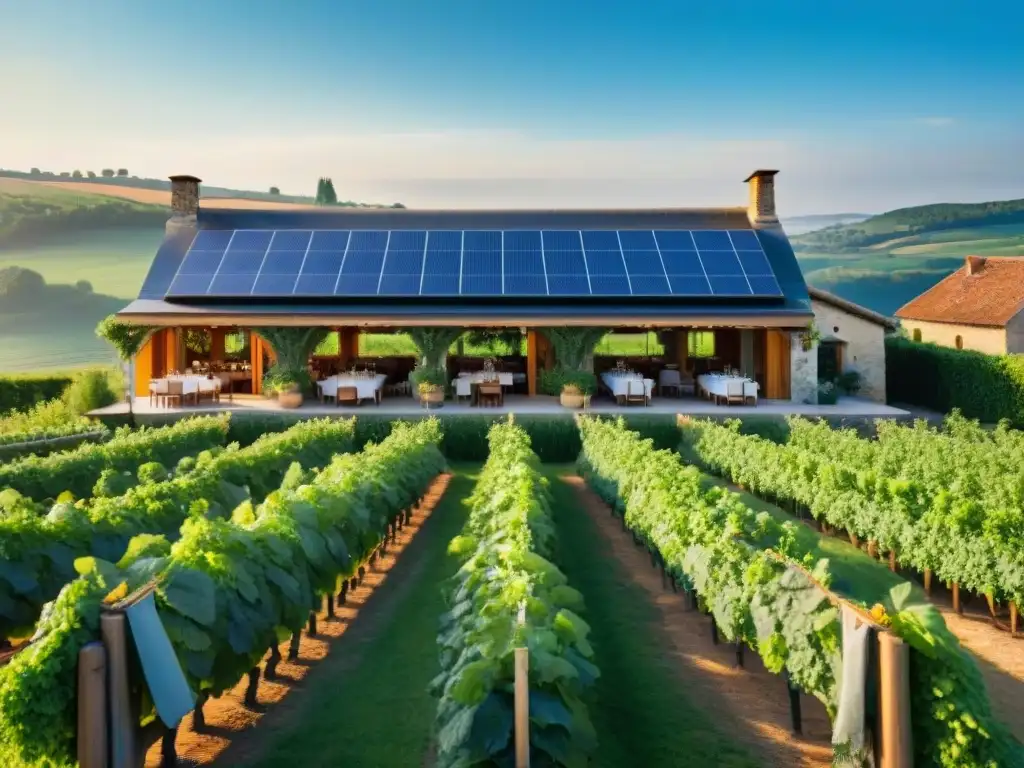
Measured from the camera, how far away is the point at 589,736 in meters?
4.87

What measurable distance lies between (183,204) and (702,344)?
16.5 m

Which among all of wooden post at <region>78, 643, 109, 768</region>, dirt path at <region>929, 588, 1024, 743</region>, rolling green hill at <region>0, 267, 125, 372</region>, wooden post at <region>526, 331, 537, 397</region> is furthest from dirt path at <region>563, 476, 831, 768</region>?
rolling green hill at <region>0, 267, 125, 372</region>

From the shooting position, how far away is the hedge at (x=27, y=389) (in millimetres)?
24578

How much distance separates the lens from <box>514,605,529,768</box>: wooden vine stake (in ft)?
14.8

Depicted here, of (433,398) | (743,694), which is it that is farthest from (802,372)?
(743,694)

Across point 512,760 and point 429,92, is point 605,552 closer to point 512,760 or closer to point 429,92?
point 512,760

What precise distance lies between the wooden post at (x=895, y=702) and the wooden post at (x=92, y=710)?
4321mm

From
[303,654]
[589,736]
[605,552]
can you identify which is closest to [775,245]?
[605,552]

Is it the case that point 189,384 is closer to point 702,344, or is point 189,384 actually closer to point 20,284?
point 702,344

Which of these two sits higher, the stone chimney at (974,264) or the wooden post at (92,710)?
the stone chimney at (974,264)

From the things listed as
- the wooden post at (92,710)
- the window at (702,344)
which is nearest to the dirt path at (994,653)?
the wooden post at (92,710)

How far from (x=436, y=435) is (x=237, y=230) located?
42.9ft

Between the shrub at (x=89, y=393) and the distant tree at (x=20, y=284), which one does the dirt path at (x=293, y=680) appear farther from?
the distant tree at (x=20, y=284)

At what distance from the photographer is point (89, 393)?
73.6 feet
